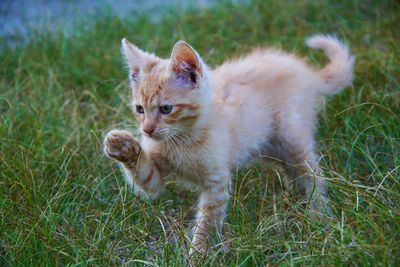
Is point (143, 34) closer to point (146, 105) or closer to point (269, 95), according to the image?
point (269, 95)

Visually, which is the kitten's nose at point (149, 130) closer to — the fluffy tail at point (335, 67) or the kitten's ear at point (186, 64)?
the kitten's ear at point (186, 64)

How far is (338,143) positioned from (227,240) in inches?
44.0

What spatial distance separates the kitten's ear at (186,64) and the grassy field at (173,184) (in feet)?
2.04

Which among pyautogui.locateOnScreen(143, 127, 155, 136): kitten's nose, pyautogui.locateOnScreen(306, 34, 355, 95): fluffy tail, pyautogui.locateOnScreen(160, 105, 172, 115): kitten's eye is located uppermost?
pyautogui.locateOnScreen(160, 105, 172, 115): kitten's eye

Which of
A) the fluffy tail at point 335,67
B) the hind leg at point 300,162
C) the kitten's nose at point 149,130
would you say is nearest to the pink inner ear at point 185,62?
the kitten's nose at point 149,130

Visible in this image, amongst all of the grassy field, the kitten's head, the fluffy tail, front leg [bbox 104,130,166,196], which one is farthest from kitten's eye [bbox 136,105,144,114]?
the fluffy tail

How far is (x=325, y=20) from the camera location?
5.82m

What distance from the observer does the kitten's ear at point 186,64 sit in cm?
329

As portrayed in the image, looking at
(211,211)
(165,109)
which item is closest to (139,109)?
(165,109)

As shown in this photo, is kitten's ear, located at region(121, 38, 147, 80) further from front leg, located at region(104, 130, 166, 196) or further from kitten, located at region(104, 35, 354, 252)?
front leg, located at region(104, 130, 166, 196)

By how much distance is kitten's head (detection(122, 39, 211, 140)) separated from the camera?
3.32 metres

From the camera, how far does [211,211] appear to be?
11.4 feet

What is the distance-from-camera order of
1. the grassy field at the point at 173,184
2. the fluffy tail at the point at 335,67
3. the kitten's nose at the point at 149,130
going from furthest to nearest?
the fluffy tail at the point at 335,67 → the kitten's nose at the point at 149,130 → the grassy field at the point at 173,184

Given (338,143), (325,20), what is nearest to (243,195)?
(338,143)
